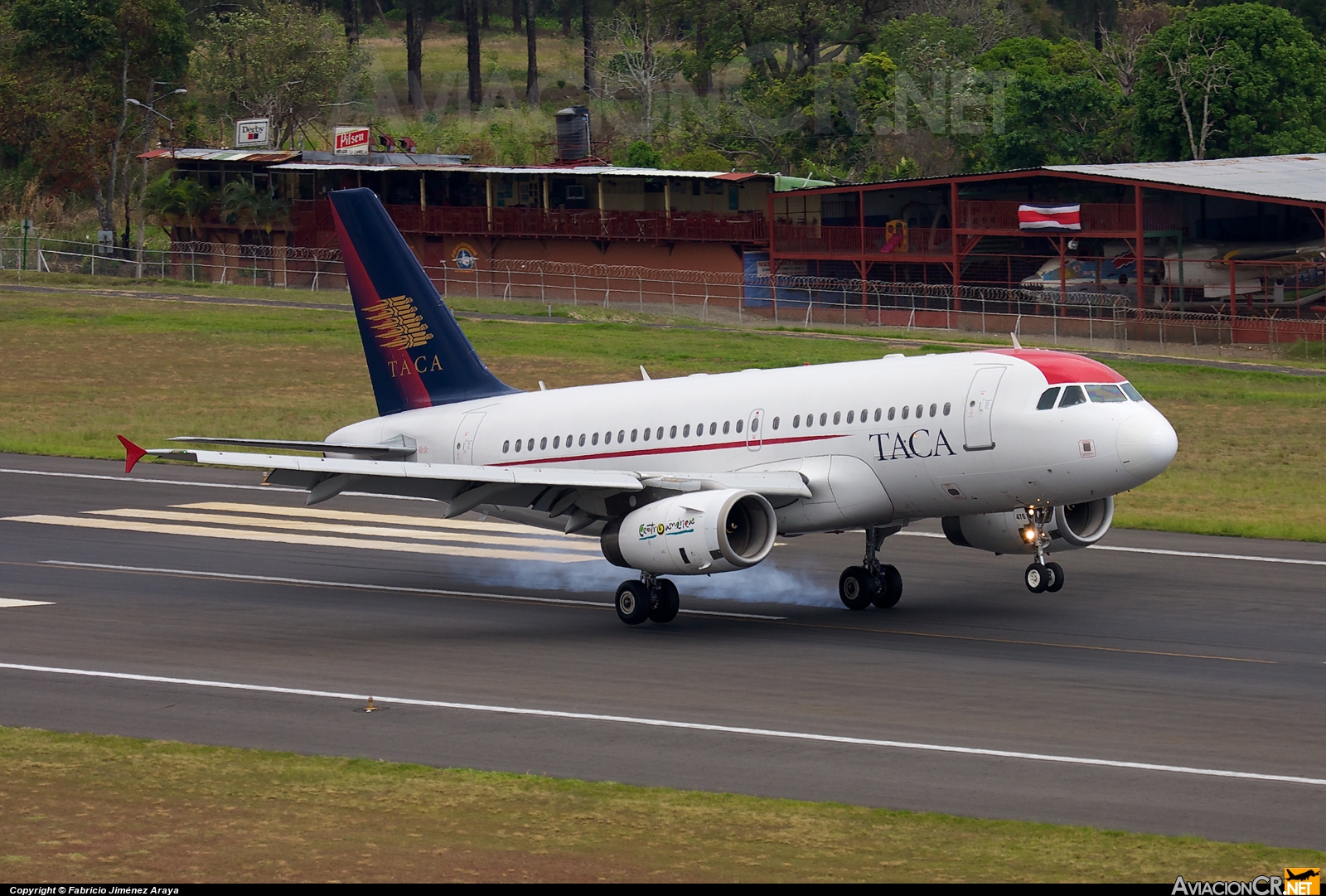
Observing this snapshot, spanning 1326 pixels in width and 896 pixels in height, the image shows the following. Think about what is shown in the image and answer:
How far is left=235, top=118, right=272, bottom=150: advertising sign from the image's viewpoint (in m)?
120

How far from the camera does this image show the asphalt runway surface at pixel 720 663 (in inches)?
823

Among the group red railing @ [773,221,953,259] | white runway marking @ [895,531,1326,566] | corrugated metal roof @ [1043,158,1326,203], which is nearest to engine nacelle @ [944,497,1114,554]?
white runway marking @ [895,531,1326,566]

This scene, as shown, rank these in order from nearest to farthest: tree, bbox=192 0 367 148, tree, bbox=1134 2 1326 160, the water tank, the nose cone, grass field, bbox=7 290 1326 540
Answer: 1. the nose cone
2. grass field, bbox=7 290 1326 540
3. tree, bbox=1134 2 1326 160
4. the water tank
5. tree, bbox=192 0 367 148

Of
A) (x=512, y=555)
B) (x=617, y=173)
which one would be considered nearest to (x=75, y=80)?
(x=617, y=173)

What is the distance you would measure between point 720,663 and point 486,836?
1067 cm

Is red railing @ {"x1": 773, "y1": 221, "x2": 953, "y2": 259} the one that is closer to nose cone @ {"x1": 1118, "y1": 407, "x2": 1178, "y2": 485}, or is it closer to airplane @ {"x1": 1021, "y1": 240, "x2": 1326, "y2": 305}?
airplane @ {"x1": 1021, "y1": 240, "x2": 1326, "y2": 305}

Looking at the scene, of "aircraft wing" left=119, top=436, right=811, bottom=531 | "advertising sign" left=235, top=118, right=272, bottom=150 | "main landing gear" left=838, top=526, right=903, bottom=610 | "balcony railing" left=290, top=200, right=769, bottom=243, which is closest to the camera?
"aircraft wing" left=119, top=436, right=811, bottom=531

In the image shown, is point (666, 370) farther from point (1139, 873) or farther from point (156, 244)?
point (156, 244)

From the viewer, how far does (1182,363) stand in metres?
74.2

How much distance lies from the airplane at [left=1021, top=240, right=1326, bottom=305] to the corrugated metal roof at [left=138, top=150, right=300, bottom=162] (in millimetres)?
50800

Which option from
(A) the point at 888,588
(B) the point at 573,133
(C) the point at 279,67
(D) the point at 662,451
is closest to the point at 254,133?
(C) the point at 279,67

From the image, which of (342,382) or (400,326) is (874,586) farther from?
(342,382)

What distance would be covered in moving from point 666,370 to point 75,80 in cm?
6837

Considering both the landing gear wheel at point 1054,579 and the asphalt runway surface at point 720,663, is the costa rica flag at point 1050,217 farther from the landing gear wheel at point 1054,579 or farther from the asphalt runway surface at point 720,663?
the landing gear wheel at point 1054,579
